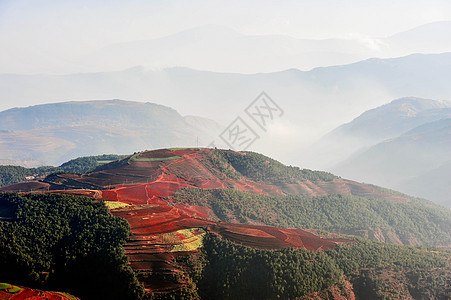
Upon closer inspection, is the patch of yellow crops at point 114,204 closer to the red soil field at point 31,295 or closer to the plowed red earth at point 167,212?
the plowed red earth at point 167,212

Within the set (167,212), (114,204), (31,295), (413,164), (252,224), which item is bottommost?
(31,295)

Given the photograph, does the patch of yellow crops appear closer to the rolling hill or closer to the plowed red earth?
the plowed red earth

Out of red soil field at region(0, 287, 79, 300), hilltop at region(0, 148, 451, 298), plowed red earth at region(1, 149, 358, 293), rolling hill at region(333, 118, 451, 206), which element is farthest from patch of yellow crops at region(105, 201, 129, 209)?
rolling hill at region(333, 118, 451, 206)

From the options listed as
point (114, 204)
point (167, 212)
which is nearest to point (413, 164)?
point (167, 212)

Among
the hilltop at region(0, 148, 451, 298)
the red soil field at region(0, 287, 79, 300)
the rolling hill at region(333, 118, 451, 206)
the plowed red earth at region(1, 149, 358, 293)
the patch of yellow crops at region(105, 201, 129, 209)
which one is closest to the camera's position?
the red soil field at region(0, 287, 79, 300)

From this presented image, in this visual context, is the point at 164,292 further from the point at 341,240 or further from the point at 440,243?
the point at 440,243

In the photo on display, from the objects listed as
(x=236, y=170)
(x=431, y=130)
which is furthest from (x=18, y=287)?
(x=431, y=130)

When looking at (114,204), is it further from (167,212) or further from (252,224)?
(252,224)

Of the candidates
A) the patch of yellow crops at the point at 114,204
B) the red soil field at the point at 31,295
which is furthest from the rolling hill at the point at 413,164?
the red soil field at the point at 31,295

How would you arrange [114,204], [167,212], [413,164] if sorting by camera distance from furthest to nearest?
[413,164] < [167,212] < [114,204]
